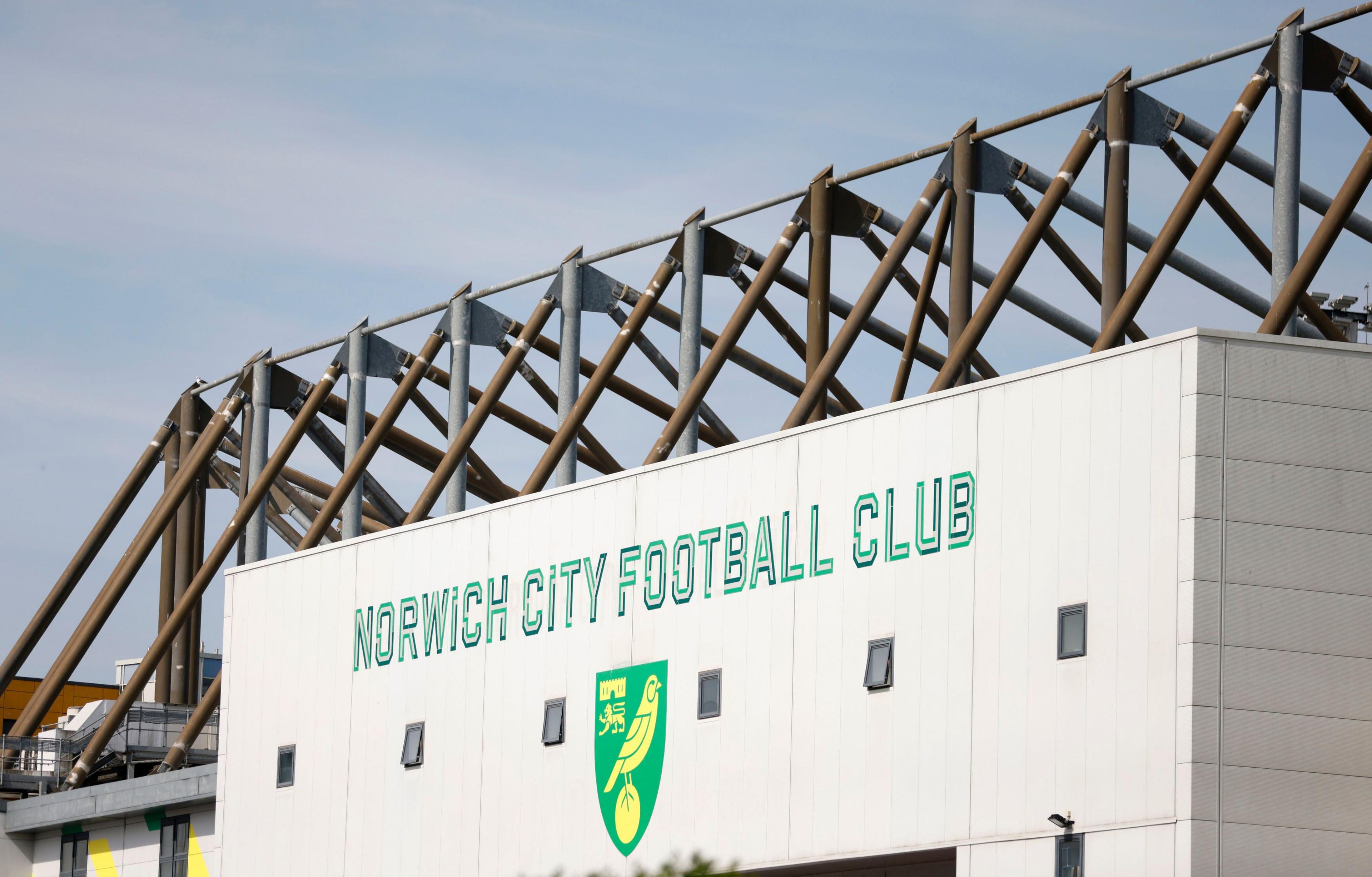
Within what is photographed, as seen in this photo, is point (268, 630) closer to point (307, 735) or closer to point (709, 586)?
point (307, 735)

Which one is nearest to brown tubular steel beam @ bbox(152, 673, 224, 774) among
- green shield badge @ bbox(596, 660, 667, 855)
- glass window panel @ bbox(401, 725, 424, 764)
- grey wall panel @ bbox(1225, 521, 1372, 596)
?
glass window panel @ bbox(401, 725, 424, 764)

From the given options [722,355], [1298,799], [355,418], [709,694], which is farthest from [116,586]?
[1298,799]

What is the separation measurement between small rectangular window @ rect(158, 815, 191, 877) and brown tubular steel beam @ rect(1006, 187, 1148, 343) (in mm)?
21178

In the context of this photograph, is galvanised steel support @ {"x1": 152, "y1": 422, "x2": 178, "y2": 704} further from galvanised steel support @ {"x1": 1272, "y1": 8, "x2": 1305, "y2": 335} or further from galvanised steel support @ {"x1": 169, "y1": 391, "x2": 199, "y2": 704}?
galvanised steel support @ {"x1": 1272, "y1": 8, "x2": 1305, "y2": 335}

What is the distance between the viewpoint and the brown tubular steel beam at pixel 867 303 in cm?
3697

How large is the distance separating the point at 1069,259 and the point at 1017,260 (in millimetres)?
9382

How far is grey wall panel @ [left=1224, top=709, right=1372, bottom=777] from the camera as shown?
23.5 m

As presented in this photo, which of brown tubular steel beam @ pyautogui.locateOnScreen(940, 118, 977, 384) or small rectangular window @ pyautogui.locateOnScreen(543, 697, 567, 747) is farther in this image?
brown tubular steel beam @ pyautogui.locateOnScreen(940, 118, 977, 384)

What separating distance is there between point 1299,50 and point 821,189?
34.8 feet

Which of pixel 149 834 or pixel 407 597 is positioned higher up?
pixel 407 597

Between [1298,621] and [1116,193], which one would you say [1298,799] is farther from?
[1116,193]

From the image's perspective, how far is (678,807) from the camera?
30.8 m

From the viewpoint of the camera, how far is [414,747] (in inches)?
1410

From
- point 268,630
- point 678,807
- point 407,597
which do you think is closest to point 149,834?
point 268,630
